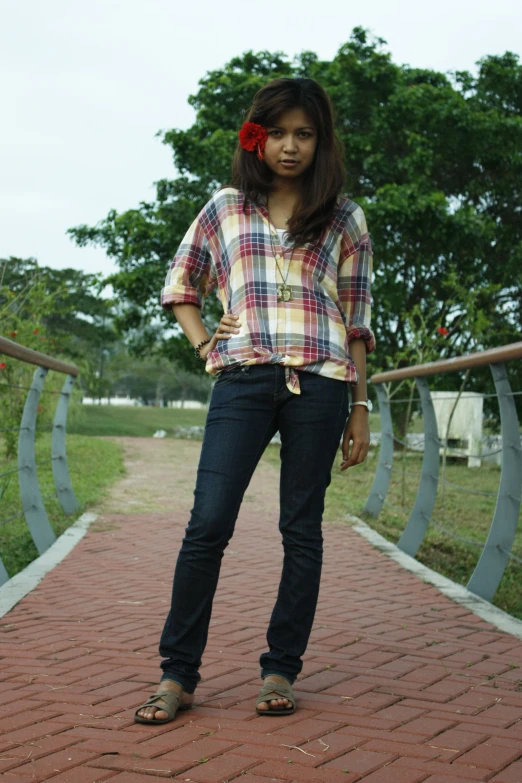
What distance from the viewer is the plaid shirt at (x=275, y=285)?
272 cm

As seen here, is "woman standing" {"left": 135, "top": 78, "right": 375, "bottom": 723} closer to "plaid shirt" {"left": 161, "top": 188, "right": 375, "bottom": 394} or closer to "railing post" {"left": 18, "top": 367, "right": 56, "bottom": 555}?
"plaid shirt" {"left": 161, "top": 188, "right": 375, "bottom": 394}

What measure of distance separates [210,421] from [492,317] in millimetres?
17388

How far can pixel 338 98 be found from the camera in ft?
60.8

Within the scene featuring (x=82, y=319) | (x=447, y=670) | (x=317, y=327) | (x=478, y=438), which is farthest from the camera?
(x=82, y=319)

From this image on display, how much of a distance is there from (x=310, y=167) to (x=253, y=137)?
0.60ft

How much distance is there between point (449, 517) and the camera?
884 centimetres

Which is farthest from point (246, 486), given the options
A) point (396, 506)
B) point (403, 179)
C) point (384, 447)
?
point (403, 179)

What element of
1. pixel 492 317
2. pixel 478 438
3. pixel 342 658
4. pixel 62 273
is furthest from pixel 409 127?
pixel 62 273

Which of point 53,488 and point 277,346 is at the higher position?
point 277,346

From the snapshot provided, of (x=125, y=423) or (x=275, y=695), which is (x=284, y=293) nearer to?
(x=275, y=695)

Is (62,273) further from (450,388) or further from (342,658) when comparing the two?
(342,658)

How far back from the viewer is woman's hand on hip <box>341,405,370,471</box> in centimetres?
293

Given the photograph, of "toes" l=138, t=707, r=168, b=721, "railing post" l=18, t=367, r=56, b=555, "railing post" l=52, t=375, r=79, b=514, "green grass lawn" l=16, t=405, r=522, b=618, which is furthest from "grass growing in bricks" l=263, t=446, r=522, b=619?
"toes" l=138, t=707, r=168, b=721

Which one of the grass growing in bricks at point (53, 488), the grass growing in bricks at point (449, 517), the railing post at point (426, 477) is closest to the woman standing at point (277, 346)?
the grass growing in bricks at point (449, 517)
